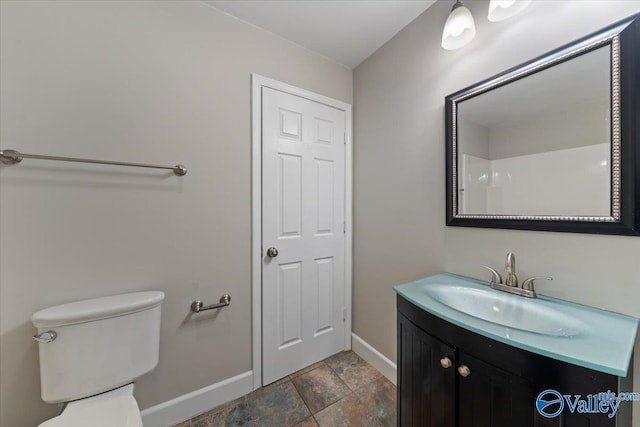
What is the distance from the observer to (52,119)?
1029 millimetres

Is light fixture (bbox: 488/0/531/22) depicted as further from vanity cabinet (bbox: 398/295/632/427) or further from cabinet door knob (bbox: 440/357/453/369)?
cabinet door knob (bbox: 440/357/453/369)

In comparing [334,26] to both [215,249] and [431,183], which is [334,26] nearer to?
[431,183]

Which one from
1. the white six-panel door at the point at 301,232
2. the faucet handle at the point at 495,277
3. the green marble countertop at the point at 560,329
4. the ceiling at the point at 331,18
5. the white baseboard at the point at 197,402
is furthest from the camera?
the white six-panel door at the point at 301,232

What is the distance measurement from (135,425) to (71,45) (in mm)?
1628

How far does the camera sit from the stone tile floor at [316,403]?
1.30m

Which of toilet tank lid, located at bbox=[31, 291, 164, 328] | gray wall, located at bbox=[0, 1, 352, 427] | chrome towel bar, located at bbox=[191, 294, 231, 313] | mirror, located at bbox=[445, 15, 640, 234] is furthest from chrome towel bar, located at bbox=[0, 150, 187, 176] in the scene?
mirror, located at bbox=[445, 15, 640, 234]

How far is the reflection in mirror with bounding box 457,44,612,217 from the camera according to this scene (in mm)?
834

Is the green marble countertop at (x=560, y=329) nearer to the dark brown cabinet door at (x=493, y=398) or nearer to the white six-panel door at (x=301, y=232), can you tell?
the dark brown cabinet door at (x=493, y=398)

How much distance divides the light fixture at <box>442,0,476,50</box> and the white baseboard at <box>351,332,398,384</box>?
194 cm

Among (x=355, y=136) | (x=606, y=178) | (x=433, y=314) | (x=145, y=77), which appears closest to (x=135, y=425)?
(x=433, y=314)

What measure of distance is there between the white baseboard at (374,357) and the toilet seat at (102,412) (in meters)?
1.42

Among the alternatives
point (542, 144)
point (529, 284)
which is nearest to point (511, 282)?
point (529, 284)

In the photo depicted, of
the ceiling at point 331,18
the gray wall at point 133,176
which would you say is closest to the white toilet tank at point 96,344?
the gray wall at point 133,176

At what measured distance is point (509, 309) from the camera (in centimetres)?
95
